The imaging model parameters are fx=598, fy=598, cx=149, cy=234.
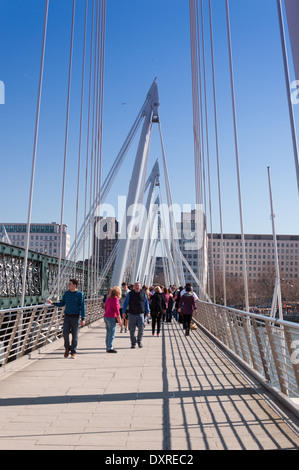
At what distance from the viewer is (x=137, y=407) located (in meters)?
6.28

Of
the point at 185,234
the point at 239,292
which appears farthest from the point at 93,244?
the point at 185,234

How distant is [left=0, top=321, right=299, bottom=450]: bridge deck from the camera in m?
4.83

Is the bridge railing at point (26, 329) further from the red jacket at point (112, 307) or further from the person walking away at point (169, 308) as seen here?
the person walking away at point (169, 308)

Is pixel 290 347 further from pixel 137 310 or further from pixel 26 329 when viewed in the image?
pixel 137 310

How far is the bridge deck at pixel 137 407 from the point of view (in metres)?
4.83

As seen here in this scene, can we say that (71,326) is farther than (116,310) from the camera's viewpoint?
No

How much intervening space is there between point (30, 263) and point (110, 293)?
2292 cm

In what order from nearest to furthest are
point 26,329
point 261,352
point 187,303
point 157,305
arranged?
point 261,352 < point 26,329 < point 187,303 < point 157,305

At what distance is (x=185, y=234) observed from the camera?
157250mm

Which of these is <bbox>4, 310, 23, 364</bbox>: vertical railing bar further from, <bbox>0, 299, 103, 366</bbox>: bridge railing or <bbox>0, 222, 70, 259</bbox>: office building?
<bbox>0, 222, 70, 259</bbox>: office building

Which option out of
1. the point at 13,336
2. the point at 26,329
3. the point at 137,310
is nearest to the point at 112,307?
the point at 137,310

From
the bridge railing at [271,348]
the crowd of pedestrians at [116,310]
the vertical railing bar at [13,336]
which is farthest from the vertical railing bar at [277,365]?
the crowd of pedestrians at [116,310]

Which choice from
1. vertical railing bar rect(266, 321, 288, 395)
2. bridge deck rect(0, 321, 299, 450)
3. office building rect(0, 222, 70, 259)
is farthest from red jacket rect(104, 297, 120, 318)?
office building rect(0, 222, 70, 259)

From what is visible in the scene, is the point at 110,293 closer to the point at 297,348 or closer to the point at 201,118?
the point at 297,348
